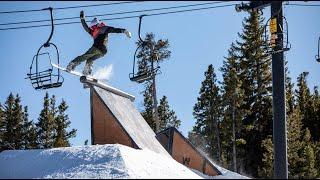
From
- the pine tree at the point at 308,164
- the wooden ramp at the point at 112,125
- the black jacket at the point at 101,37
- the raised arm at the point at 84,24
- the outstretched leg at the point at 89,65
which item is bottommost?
the pine tree at the point at 308,164

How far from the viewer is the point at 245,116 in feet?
156

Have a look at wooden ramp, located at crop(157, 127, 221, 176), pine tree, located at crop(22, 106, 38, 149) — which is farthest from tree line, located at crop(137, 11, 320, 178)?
wooden ramp, located at crop(157, 127, 221, 176)

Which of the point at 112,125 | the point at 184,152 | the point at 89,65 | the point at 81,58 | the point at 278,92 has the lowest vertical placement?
the point at 184,152

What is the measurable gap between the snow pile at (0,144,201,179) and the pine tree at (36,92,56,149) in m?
36.3

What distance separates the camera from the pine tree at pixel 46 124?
1994 inches

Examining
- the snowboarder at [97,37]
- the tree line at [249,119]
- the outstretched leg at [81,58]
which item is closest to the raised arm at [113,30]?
the snowboarder at [97,37]

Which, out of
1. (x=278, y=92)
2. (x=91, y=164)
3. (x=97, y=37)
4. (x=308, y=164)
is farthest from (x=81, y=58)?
(x=308, y=164)

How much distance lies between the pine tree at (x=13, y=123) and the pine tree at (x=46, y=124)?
6.44 ft

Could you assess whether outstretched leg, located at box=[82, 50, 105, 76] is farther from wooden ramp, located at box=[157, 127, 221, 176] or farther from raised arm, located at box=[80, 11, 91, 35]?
wooden ramp, located at box=[157, 127, 221, 176]

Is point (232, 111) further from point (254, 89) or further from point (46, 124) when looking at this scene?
point (46, 124)

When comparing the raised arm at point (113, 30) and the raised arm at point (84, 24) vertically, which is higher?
the raised arm at point (84, 24)

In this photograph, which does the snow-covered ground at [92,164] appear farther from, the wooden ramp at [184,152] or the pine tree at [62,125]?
the pine tree at [62,125]

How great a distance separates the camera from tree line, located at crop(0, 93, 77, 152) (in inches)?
1998

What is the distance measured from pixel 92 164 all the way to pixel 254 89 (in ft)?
123
